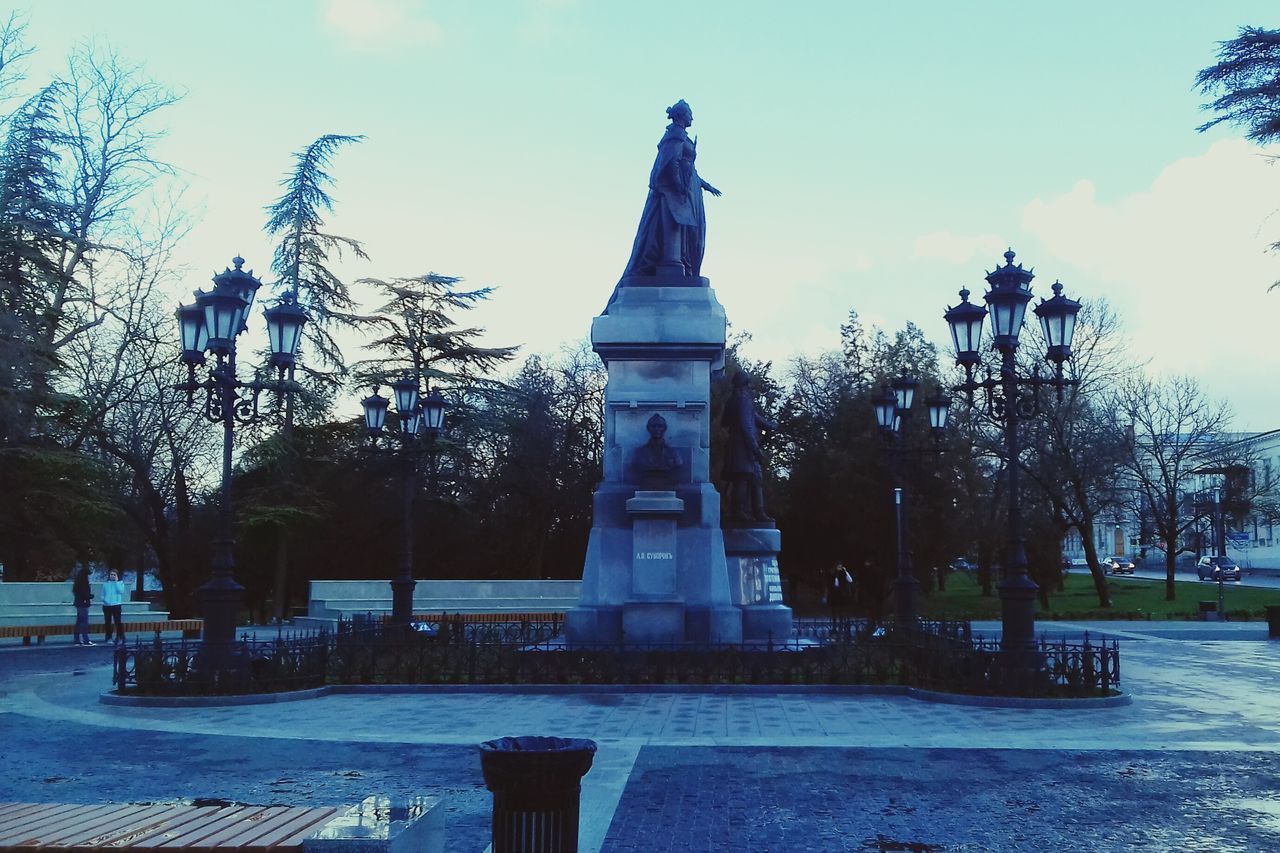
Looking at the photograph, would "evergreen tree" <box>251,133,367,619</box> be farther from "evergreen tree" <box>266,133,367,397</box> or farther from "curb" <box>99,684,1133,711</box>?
"curb" <box>99,684,1133,711</box>

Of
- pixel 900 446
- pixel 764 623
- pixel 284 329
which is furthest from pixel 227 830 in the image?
pixel 900 446

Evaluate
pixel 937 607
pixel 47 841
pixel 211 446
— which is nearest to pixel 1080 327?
pixel 937 607

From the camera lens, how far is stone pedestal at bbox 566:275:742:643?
728 inches

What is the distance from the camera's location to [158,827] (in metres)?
5.22

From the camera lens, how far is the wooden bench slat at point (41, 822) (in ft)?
16.1

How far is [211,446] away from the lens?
43156mm

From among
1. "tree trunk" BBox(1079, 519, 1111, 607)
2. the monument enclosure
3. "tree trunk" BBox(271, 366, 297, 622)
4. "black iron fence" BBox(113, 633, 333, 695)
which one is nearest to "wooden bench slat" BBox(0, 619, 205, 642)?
"tree trunk" BBox(271, 366, 297, 622)

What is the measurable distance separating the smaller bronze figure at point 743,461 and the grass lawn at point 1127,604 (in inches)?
531

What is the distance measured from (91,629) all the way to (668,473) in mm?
20491

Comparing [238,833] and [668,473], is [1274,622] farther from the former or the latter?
[238,833]

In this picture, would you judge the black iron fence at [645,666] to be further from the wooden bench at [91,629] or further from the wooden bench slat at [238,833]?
the wooden bench at [91,629]

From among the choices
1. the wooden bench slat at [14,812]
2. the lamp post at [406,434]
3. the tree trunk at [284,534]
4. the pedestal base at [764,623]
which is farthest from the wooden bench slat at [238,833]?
the tree trunk at [284,534]

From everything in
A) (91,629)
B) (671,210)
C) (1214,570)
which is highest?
(671,210)

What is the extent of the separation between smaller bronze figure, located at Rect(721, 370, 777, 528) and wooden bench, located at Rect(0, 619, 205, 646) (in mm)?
13359
